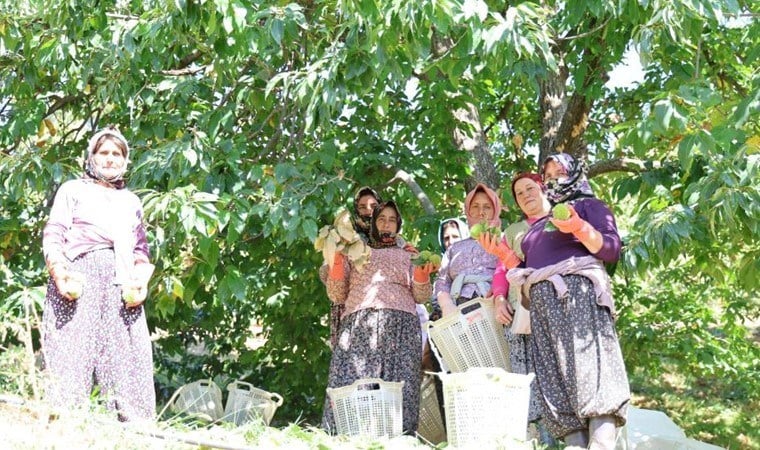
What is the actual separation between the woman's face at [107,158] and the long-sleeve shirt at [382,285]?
3.65ft

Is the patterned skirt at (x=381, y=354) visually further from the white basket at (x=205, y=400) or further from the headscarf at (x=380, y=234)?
the white basket at (x=205, y=400)

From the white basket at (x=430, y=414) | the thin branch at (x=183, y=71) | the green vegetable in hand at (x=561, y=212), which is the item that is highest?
the thin branch at (x=183, y=71)

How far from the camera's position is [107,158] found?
3551 mm

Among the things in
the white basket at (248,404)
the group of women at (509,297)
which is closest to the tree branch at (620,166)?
the group of women at (509,297)

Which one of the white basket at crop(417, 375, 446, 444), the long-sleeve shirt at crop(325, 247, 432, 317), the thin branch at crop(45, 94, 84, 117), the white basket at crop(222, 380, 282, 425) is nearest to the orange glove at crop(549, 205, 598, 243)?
the long-sleeve shirt at crop(325, 247, 432, 317)

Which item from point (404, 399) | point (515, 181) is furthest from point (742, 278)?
point (404, 399)

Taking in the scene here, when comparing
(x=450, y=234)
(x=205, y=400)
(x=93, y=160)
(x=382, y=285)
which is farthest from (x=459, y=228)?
(x=93, y=160)

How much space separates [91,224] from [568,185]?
186 cm

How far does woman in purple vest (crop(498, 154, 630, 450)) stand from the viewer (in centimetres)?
325

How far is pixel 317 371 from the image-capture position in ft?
20.2

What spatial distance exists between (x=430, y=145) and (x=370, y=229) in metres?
1.49

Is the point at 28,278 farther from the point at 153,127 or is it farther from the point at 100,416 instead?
the point at 100,416

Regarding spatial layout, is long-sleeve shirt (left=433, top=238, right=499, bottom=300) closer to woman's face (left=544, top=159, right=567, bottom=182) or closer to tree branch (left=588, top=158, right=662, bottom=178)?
woman's face (left=544, top=159, right=567, bottom=182)

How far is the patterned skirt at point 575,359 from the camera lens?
3248 millimetres
